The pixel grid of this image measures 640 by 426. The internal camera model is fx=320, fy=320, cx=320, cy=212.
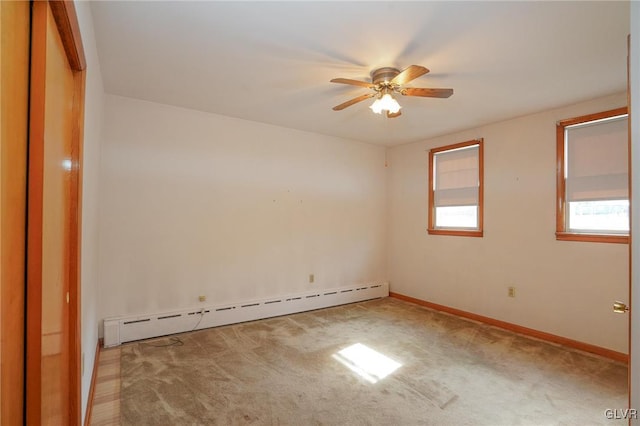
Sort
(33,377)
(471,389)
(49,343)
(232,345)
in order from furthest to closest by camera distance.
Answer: (232,345) < (471,389) < (49,343) < (33,377)

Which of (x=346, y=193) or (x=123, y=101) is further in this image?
(x=346, y=193)

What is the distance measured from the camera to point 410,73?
7.42ft

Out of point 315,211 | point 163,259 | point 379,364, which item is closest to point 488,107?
point 315,211

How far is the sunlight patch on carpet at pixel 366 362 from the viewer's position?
2.68 m

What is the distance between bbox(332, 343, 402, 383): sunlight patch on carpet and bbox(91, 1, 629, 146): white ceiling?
8.25 ft

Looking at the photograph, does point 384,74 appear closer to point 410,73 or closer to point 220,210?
point 410,73

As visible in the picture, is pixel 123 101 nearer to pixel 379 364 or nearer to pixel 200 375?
pixel 200 375

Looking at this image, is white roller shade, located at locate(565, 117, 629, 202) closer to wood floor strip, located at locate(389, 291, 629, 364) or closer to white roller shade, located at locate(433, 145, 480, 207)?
white roller shade, located at locate(433, 145, 480, 207)

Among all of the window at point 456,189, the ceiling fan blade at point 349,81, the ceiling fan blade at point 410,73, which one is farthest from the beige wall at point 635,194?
the window at point 456,189

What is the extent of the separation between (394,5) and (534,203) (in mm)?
2916

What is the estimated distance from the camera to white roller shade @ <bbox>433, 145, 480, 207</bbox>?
4.29 m

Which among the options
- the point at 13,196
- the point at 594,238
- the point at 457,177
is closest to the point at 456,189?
the point at 457,177

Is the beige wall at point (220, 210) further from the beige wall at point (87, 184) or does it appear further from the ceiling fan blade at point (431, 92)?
the ceiling fan blade at point (431, 92)

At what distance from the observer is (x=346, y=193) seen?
499 centimetres
